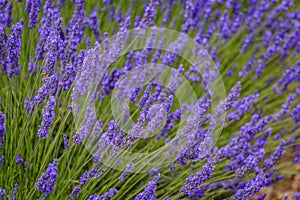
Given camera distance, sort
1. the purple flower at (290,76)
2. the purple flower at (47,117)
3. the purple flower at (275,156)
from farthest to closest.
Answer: the purple flower at (290,76), the purple flower at (275,156), the purple flower at (47,117)

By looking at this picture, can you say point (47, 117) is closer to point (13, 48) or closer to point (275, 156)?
point (13, 48)

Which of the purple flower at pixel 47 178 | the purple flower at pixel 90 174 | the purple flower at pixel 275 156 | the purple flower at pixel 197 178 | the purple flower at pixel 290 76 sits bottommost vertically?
the purple flower at pixel 47 178

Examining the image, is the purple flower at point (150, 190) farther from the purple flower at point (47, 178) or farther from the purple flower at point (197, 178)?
the purple flower at point (47, 178)

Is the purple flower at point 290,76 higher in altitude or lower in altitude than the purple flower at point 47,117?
higher

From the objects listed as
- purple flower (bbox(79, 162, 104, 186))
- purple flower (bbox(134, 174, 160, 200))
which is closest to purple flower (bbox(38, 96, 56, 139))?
purple flower (bbox(79, 162, 104, 186))

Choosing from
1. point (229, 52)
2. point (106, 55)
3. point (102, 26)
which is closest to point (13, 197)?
point (106, 55)

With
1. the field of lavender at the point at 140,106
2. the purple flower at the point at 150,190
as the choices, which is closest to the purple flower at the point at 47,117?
the field of lavender at the point at 140,106

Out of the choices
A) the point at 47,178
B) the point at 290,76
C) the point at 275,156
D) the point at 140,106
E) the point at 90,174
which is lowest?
the point at 47,178

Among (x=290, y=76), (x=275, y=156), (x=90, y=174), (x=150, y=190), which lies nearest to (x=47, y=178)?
(x=90, y=174)
